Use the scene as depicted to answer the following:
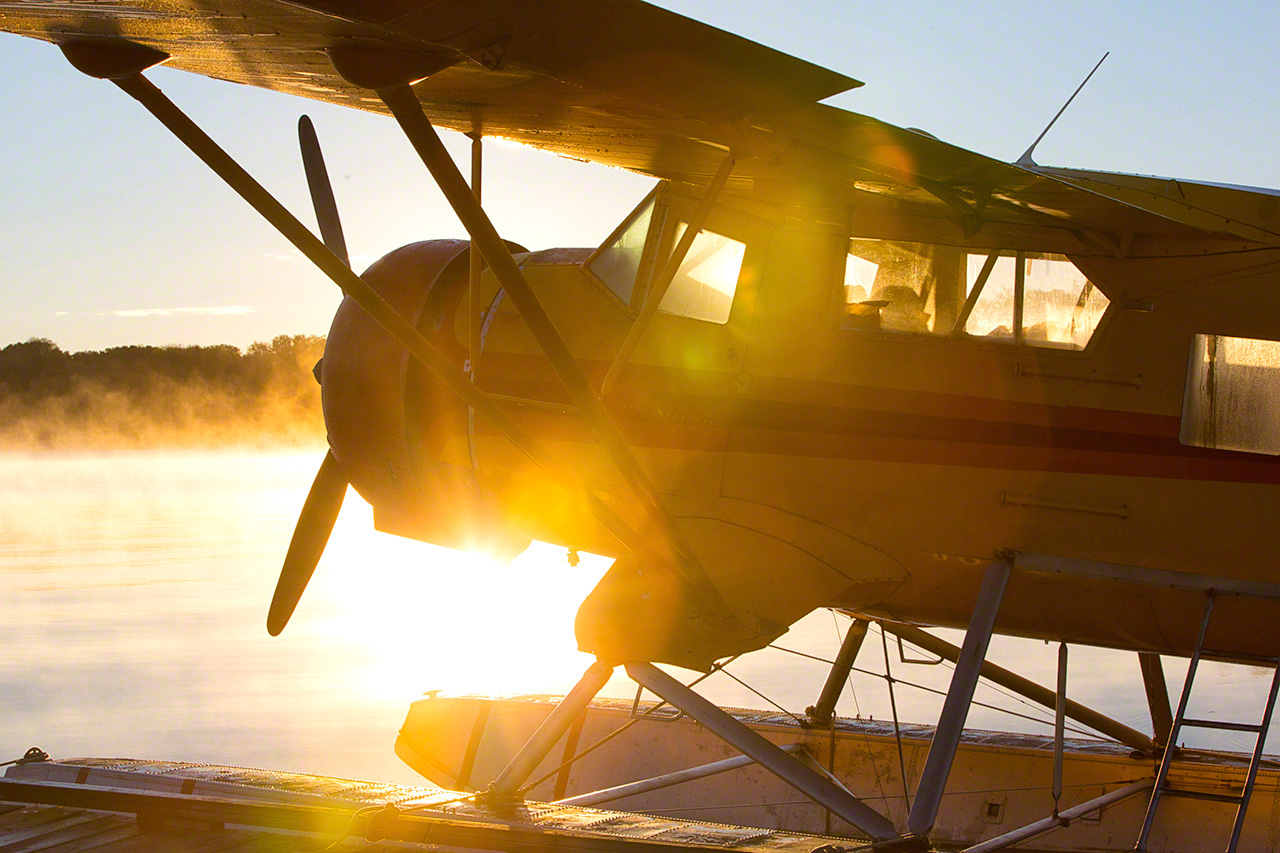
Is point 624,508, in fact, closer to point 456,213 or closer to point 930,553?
point 930,553

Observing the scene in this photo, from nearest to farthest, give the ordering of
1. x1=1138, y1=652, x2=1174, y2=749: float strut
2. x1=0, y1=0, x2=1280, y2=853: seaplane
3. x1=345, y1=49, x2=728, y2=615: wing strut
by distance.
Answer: x1=345, y1=49, x2=728, y2=615: wing strut
x1=0, y1=0, x2=1280, y2=853: seaplane
x1=1138, y1=652, x2=1174, y2=749: float strut

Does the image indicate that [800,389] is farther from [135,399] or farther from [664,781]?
[135,399]

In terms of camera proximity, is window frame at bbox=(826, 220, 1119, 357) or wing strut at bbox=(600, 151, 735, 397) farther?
window frame at bbox=(826, 220, 1119, 357)

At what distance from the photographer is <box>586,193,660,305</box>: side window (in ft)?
18.9

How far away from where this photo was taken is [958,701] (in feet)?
17.0

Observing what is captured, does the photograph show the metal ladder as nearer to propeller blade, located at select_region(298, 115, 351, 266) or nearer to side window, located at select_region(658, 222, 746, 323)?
side window, located at select_region(658, 222, 746, 323)

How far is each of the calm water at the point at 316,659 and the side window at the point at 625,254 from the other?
1.76 meters

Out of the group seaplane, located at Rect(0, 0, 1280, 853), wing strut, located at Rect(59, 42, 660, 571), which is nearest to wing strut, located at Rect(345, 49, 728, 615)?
seaplane, located at Rect(0, 0, 1280, 853)

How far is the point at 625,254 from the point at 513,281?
133cm

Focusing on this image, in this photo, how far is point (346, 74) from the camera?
4211 millimetres

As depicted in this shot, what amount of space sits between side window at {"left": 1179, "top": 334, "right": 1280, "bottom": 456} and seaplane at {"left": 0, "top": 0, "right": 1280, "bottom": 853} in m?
0.01

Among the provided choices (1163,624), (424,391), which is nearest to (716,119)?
(424,391)

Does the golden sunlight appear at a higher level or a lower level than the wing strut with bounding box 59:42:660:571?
lower

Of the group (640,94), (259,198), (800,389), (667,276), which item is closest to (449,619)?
(800,389)
